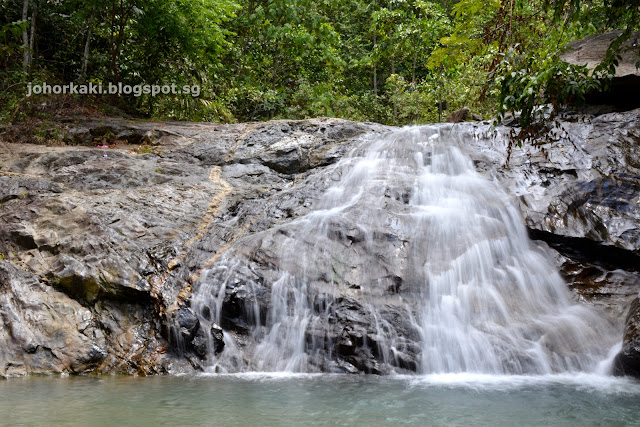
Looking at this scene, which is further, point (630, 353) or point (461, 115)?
point (461, 115)

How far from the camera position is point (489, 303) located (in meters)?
5.94

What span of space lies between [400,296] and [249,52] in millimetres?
12569

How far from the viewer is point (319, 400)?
410 centimetres

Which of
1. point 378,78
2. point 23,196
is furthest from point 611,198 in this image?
point 378,78

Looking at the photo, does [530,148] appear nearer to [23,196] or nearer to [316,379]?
[316,379]

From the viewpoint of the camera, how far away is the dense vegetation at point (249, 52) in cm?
1045

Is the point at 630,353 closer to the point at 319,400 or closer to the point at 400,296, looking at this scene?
the point at 400,296

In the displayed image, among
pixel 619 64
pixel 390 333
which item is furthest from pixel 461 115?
pixel 390 333

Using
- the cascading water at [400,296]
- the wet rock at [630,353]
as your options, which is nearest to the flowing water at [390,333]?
the cascading water at [400,296]

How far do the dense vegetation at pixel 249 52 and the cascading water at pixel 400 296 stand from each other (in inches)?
80.1

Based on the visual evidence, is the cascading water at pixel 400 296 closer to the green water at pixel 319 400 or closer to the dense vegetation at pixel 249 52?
the green water at pixel 319 400

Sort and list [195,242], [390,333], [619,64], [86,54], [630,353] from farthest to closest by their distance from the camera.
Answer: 1. [86,54]
2. [619,64]
3. [195,242]
4. [390,333]
5. [630,353]

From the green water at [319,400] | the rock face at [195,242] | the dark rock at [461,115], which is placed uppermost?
the dark rock at [461,115]

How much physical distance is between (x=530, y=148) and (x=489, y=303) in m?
3.56
